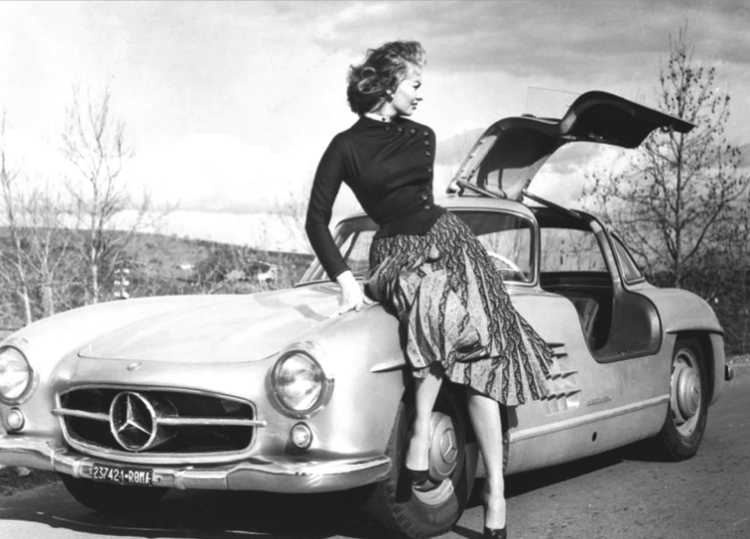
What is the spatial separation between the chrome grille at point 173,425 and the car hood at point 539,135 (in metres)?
2.47

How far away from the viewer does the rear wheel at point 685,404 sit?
215 inches

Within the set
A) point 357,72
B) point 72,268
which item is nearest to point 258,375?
point 357,72

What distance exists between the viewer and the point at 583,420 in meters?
4.56

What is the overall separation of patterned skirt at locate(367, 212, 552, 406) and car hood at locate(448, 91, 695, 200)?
5.85 ft

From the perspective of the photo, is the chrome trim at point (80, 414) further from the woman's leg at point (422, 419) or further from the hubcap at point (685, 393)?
the hubcap at point (685, 393)

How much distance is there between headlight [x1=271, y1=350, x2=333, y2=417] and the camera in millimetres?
3332

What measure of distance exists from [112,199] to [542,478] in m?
24.6

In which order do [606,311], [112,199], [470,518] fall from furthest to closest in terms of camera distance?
[112,199]
[606,311]
[470,518]

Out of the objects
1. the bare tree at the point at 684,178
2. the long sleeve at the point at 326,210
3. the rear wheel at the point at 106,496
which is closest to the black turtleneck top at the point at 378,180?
the long sleeve at the point at 326,210

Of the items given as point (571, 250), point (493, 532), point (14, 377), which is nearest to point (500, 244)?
point (571, 250)

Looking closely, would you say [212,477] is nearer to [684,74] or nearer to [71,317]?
[71,317]

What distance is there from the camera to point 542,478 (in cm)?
509

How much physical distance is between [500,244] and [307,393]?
6.37 ft

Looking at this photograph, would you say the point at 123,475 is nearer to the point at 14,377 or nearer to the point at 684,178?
the point at 14,377
